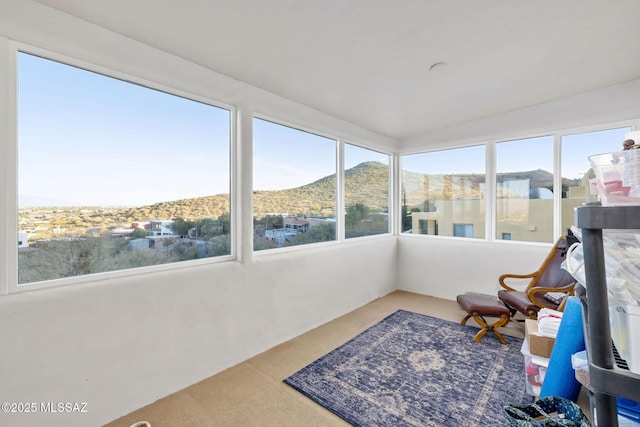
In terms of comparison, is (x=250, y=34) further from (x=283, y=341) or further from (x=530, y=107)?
(x=530, y=107)

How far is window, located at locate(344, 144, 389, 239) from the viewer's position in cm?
401

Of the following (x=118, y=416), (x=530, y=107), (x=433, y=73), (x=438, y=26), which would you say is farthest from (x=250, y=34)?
(x=530, y=107)

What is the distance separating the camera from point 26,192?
1694mm

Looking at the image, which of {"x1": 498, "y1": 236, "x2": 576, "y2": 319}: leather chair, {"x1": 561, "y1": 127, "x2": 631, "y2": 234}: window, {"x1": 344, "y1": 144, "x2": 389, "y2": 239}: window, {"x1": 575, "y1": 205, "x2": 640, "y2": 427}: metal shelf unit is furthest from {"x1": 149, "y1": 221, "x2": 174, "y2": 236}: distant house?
{"x1": 561, "y1": 127, "x2": 631, "y2": 234}: window

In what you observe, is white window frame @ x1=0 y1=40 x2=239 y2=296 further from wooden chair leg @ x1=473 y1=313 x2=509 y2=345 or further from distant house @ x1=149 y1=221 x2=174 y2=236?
wooden chair leg @ x1=473 y1=313 x2=509 y2=345

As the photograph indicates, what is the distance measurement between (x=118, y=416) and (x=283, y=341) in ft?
4.65

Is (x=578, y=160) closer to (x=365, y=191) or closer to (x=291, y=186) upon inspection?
(x=365, y=191)

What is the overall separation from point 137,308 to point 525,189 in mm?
4390

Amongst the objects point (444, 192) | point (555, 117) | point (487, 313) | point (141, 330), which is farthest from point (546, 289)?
point (141, 330)

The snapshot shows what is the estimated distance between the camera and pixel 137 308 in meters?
1.97

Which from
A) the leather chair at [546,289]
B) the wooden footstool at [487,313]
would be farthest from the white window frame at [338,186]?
the leather chair at [546,289]

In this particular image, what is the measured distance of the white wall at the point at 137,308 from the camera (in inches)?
62.4

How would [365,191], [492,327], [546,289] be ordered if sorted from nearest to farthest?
[546,289] → [492,327] → [365,191]

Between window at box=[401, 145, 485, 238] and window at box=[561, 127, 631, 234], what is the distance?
88 centimetres
